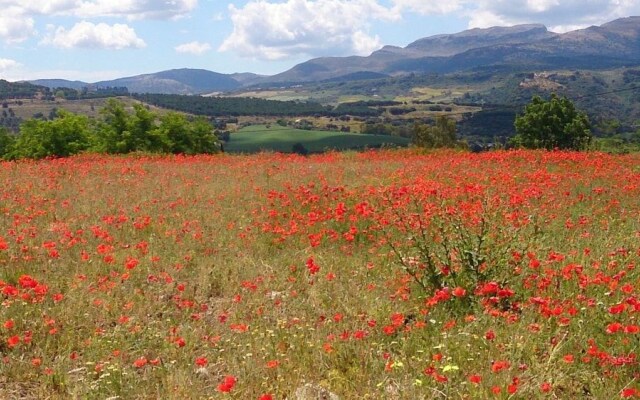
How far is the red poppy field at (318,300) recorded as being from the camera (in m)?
4.44

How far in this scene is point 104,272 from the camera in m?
7.21

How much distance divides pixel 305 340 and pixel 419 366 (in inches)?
45.7

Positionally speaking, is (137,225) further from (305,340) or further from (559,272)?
(559,272)

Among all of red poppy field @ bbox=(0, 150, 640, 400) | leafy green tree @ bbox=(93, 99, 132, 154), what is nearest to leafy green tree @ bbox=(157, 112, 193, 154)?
leafy green tree @ bbox=(93, 99, 132, 154)

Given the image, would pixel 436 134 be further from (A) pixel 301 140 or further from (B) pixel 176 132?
(A) pixel 301 140

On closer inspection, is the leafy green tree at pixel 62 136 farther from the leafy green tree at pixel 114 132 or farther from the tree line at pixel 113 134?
the leafy green tree at pixel 114 132

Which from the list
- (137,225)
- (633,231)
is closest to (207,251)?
(137,225)

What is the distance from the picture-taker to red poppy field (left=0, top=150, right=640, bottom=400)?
4.44 metres

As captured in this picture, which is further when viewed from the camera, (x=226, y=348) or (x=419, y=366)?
(x=226, y=348)

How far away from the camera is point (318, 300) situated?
633cm

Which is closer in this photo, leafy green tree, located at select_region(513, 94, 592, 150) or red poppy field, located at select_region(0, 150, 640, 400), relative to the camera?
red poppy field, located at select_region(0, 150, 640, 400)

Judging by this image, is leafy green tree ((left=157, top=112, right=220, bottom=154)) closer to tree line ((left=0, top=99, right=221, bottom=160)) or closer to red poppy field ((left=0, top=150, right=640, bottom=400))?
tree line ((left=0, top=99, right=221, bottom=160))

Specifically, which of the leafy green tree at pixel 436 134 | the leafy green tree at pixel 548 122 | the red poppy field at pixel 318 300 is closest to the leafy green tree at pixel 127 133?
the red poppy field at pixel 318 300

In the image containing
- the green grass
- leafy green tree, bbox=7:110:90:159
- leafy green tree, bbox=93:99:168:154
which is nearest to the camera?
leafy green tree, bbox=93:99:168:154
